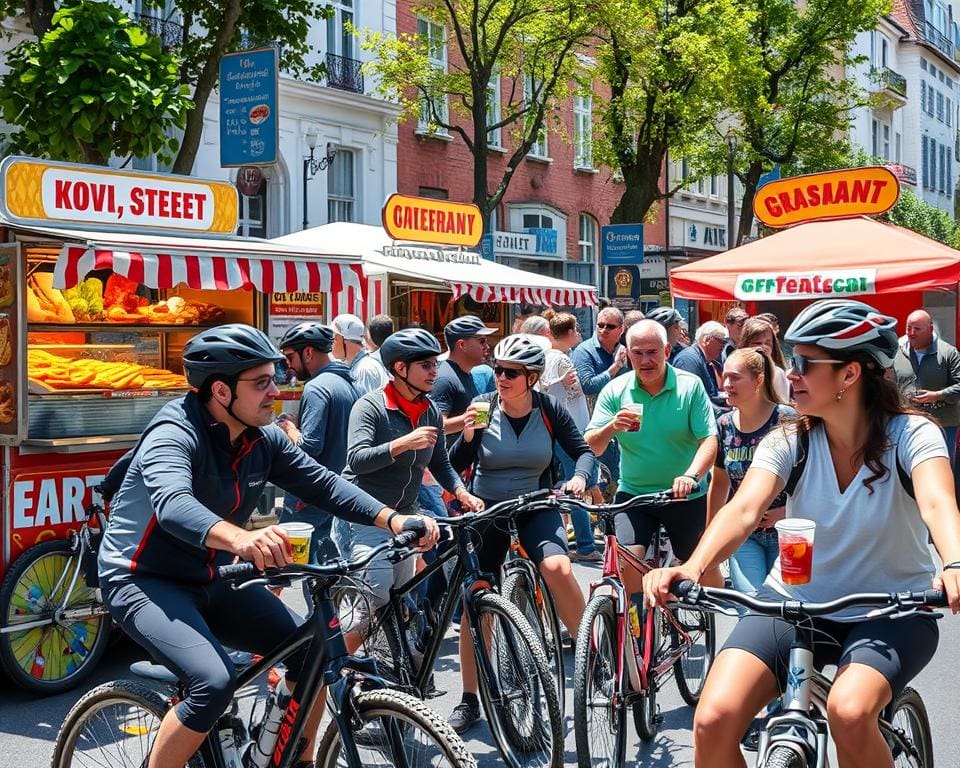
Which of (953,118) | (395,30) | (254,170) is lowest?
(254,170)

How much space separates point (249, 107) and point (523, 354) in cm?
1007

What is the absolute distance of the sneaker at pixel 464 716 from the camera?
18.1 feet

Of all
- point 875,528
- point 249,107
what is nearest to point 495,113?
point 249,107

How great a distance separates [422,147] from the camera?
26.0 metres

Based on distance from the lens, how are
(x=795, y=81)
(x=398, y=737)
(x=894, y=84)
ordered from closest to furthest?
(x=398, y=737) → (x=795, y=81) → (x=894, y=84)

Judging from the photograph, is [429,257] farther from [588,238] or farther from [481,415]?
[588,238]

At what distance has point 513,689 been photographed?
4852 mm

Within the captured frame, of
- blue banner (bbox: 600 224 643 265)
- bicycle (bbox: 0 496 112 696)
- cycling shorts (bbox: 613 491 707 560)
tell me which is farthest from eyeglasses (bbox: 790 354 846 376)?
blue banner (bbox: 600 224 643 265)

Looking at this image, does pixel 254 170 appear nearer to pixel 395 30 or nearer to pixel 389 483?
pixel 395 30

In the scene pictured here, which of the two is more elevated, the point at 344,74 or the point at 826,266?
the point at 344,74

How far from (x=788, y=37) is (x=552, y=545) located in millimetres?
27188

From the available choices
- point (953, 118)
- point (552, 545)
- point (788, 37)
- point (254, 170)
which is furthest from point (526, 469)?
point (953, 118)

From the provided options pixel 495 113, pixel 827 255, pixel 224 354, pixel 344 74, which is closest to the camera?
pixel 224 354

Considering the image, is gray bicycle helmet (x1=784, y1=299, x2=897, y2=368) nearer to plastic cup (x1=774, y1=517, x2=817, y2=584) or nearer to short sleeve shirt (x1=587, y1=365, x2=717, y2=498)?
plastic cup (x1=774, y1=517, x2=817, y2=584)
